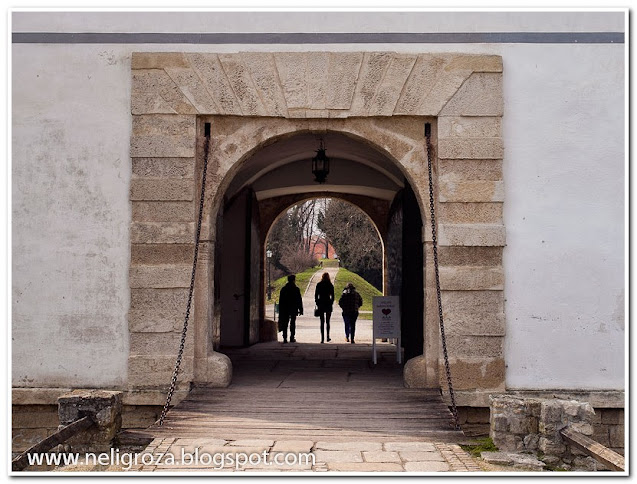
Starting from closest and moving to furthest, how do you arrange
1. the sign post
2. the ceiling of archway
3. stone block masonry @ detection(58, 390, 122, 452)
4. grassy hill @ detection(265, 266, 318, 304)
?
stone block masonry @ detection(58, 390, 122, 452), the sign post, the ceiling of archway, grassy hill @ detection(265, 266, 318, 304)

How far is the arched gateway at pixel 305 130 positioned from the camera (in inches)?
290

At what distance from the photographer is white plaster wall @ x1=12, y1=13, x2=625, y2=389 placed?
7.38m

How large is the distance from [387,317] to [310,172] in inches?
141

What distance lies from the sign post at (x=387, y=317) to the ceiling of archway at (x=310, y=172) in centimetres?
187

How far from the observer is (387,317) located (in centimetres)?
969

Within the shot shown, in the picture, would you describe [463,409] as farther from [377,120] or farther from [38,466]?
[38,466]

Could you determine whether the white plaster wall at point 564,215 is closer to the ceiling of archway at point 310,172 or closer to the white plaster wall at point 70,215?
the ceiling of archway at point 310,172

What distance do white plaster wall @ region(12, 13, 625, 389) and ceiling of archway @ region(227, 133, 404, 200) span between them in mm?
2834

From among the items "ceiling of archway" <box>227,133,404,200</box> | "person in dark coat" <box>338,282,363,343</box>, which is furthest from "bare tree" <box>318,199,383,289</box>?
"person in dark coat" <box>338,282,363,343</box>

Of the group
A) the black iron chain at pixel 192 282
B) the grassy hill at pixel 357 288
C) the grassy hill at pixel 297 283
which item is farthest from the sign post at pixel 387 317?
the grassy hill at pixel 297 283

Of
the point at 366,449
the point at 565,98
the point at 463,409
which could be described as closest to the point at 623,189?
the point at 565,98

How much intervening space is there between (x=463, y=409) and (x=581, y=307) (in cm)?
145

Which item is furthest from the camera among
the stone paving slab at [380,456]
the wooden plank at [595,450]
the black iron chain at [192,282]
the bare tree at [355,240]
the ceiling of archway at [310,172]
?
the bare tree at [355,240]

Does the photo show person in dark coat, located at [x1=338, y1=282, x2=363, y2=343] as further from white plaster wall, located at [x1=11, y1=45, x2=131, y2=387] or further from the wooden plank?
the wooden plank
